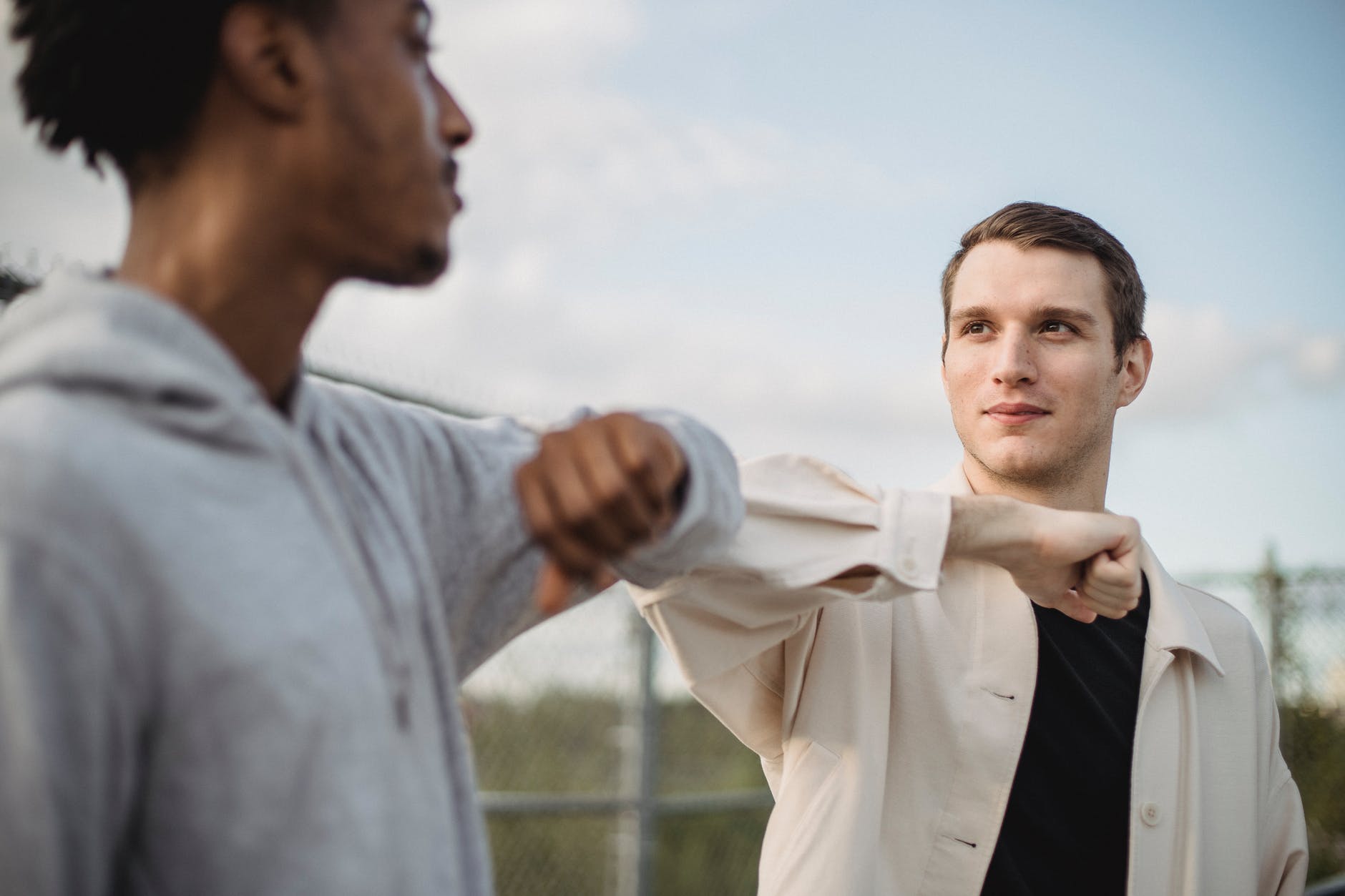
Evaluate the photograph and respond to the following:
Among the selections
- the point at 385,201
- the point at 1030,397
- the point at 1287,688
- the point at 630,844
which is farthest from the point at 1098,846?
the point at 1287,688

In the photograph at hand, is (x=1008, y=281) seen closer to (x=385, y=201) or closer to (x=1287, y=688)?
(x=385, y=201)

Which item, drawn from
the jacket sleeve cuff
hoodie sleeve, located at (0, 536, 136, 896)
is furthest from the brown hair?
hoodie sleeve, located at (0, 536, 136, 896)

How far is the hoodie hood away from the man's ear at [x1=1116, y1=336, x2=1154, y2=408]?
2449 millimetres

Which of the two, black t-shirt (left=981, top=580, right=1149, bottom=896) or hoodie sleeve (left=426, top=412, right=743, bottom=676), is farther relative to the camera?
black t-shirt (left=981, top=580, right=1149, bottom=896)

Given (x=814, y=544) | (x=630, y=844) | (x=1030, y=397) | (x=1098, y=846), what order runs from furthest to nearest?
(x=630, y=844)
(x=1030, y=397)
(x=1098, y=846)
(x=814, y=544)

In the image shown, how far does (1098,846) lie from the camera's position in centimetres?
221

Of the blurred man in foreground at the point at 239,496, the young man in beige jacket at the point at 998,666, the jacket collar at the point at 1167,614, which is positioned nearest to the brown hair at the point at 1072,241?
the young man in beige jacket at the point at 998,666

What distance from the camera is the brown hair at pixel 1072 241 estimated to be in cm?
265

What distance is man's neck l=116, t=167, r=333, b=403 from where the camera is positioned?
1.10 m

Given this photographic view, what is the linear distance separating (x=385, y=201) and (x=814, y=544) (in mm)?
910

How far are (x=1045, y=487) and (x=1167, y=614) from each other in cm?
41

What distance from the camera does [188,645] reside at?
0.92 meters

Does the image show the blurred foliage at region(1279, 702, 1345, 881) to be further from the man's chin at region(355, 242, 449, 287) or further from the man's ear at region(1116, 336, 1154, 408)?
the man's chin at region(355, 242, 449, 287)

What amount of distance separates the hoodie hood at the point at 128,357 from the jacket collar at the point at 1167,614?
5.47 feet
